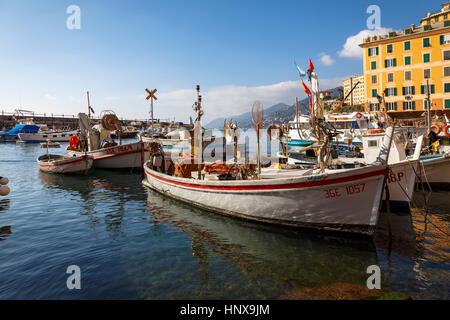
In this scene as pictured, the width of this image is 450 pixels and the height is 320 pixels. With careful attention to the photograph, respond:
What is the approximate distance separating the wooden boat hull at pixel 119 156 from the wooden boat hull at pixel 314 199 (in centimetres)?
1600

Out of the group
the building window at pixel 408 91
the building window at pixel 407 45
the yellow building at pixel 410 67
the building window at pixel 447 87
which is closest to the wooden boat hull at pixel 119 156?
the yellow building at pixel 410 67

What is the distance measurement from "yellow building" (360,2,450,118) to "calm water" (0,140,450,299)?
120 ft

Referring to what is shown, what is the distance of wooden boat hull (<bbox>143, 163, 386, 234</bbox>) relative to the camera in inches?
332

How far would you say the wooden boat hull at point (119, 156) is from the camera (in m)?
25.0

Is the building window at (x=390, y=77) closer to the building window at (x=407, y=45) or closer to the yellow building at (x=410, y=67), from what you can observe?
the yellow building at (x=410, y=67)

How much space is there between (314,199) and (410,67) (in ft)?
148

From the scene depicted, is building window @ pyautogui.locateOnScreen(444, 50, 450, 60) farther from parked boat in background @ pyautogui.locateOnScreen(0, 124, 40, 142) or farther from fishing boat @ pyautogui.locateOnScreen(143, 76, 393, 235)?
parked boat in background @ pyautogui.locateOnScreen(0, 124, 40, 142)

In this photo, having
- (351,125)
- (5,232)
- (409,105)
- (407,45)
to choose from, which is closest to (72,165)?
(5,232)

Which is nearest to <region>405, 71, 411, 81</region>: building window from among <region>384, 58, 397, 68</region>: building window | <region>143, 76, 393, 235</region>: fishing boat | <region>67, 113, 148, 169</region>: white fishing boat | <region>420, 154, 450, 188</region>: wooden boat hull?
<region>384, 58, 397, 68</region>: building window

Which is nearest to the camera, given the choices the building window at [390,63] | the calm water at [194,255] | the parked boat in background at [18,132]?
the calm water at [194,255]

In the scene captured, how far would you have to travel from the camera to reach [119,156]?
993 inches
